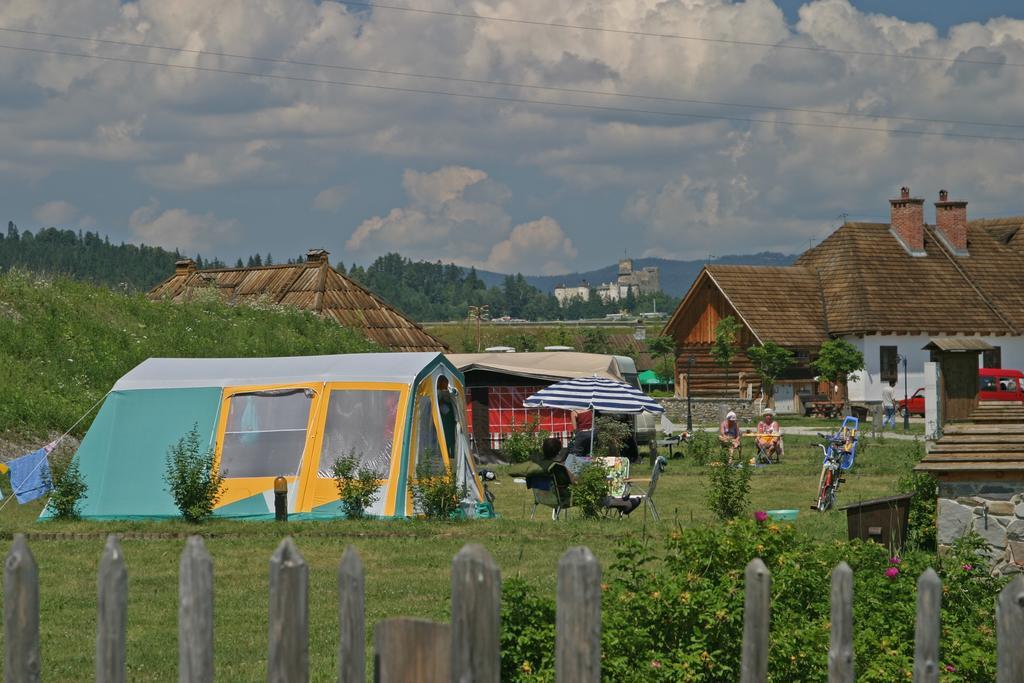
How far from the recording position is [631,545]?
6613 millimetres

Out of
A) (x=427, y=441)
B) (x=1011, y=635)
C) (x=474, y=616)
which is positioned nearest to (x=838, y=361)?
(x=427, y=441)

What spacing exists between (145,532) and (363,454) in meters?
2.67

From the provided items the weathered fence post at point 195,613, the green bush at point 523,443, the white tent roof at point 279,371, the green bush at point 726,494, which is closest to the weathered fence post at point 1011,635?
the weathered fence post at point 195,613

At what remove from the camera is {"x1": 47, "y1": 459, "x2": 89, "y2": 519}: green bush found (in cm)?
1452

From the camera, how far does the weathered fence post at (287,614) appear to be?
3514 millimetres

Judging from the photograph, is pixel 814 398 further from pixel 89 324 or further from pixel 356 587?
pixel 356 587

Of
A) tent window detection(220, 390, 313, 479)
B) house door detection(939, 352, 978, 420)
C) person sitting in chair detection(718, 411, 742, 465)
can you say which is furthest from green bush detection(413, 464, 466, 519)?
person sitting in chair detection(718, 411, 742, 465)

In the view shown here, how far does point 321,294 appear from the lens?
3844 cm

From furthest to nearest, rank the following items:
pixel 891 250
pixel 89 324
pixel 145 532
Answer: pixel 891 250, pixel 89 324, pixel 145 532

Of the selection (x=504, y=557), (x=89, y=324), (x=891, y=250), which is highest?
(x=891, y=250)

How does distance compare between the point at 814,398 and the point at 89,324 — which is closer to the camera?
the point at 89,324

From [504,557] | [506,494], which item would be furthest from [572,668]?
[506,494]

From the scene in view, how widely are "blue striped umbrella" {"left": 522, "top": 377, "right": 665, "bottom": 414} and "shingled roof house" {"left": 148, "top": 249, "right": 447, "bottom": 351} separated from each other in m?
14.3

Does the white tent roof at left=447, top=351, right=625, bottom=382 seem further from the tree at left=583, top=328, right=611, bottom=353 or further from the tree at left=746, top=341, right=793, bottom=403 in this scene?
the tree at left=583, top=328, right=611, bottom=353
